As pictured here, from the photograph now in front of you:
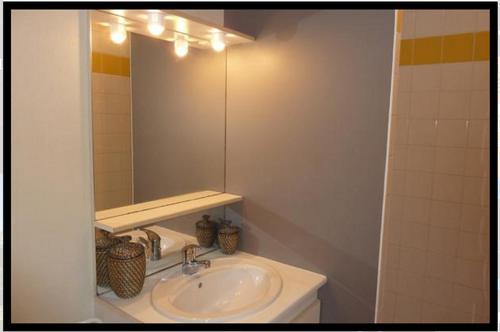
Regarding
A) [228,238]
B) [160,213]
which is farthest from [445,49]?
[160,213]

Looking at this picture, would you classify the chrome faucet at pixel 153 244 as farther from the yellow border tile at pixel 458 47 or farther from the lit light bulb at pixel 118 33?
the yellow border tile at pixel 458 47

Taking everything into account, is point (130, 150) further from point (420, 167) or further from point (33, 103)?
point (420, 167)

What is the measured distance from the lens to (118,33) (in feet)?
4.10

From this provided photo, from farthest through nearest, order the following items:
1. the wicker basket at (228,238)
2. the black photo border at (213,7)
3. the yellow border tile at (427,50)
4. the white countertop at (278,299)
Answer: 1. the wicker basket at (228,238)
2. the yellow border tile at (427,50)
3. the white countertop at (278,299)
4. the black photo border at (213,7)

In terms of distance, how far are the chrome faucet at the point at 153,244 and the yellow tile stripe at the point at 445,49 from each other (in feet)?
3.97

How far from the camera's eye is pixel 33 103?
1.04m

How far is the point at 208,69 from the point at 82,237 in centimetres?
86

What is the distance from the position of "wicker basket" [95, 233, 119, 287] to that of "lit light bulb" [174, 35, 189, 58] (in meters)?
0.78

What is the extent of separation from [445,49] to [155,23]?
1095mm

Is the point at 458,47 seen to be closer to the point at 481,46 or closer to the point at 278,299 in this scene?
the point at 481,46

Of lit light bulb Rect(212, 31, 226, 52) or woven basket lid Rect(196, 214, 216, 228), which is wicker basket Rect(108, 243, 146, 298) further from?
lit light bulb Rect(212, 31, 226, 52)

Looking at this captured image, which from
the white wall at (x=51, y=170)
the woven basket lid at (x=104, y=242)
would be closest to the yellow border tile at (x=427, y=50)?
the white wall at (x=51, y=170)

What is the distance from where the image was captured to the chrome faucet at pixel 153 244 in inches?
53.4

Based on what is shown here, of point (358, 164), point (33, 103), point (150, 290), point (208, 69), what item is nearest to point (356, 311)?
point (358, 164)
